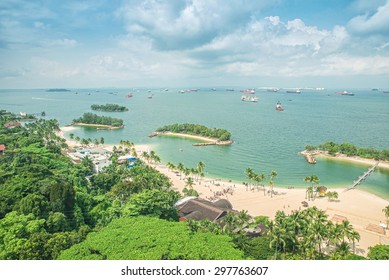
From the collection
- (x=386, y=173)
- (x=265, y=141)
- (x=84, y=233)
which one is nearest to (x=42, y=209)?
(x=84, y=233)

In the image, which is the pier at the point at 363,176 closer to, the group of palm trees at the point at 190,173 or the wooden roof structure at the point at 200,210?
the group of palm trees at the point at 190,173

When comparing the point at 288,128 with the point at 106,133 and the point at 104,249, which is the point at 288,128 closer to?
the point at 106,133

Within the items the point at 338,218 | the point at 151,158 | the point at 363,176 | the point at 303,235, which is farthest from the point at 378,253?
the point at 151,158

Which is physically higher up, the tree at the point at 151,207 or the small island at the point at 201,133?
the tree at the point at 151,207

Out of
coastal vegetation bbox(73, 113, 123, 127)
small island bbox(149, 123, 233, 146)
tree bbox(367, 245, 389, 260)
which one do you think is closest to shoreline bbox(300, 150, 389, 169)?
small island bbox(149, 123, 233, 146)

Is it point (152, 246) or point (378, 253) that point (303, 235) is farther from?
point (152, 246)

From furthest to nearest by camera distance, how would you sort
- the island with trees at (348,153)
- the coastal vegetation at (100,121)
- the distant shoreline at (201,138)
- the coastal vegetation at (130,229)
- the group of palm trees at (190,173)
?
the coastal vegetation at (100,121) < the distant shoreline at (201,138) < the island with trees at (348,153) < the group of palm trees at (190,173) < the coastal vegetation at (130,229)

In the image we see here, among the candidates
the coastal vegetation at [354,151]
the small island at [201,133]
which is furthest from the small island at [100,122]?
the coastal vegetation at [354,151]
